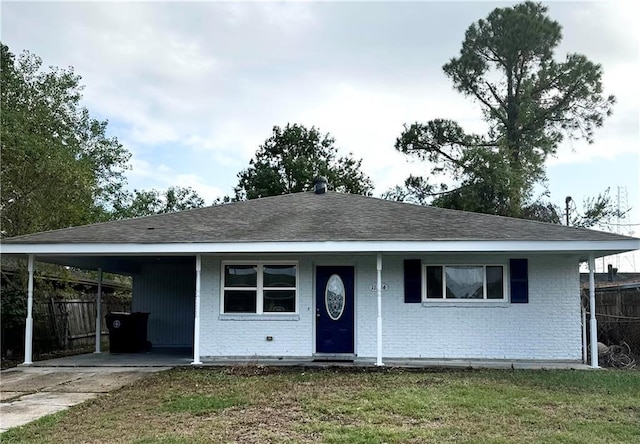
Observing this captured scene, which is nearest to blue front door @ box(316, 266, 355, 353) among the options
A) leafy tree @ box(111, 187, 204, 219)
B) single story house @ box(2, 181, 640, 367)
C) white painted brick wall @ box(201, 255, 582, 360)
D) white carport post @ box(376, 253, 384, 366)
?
single story house @ box(2, 181, 640, 367)

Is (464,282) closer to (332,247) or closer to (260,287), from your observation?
(332,247)

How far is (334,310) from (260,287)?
1656 mm

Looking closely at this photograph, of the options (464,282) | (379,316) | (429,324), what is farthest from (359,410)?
(464,282)

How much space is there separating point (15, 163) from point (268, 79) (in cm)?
713

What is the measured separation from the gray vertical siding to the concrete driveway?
512 centimetres

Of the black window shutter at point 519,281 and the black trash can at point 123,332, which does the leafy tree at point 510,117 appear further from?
the black trash can at point 123,332

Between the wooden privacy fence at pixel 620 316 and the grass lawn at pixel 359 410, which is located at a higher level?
the wooden privacy fence at pixel 620 316

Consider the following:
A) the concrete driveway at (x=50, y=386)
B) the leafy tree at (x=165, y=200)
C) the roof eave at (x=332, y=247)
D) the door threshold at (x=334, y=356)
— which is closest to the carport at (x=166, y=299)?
the roof eave at (x=332, y=247)

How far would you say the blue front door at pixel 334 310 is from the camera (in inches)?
500

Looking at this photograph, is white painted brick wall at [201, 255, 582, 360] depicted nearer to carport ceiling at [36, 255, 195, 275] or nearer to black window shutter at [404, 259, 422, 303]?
black window shutter at [404, 259, 422, 303]

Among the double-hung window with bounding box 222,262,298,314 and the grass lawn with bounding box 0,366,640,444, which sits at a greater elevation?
the double-hung window with bounding box 222,262,298,314

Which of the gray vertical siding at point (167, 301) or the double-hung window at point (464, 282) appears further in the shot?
the gray vertical siding at point (167, 301)

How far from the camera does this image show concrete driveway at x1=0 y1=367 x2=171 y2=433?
8055mm

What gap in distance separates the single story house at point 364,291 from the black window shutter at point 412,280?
21mm
